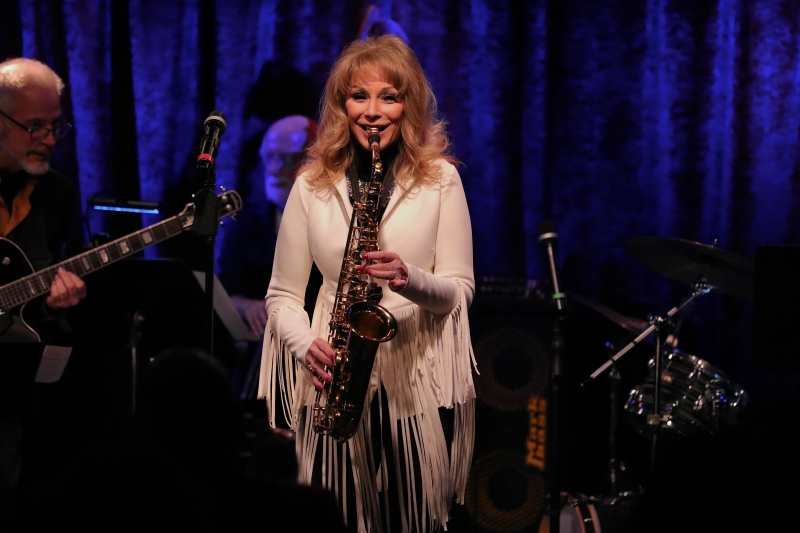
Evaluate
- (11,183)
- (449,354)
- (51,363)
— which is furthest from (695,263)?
(11,183)

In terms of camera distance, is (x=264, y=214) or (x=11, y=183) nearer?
(x=11, y=183)

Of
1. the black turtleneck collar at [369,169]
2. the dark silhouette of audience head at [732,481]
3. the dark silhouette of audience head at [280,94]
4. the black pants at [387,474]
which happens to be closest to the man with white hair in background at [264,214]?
the dark silhouette of audience head at [280,94]

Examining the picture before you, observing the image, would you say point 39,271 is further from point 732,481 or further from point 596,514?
point 732,481

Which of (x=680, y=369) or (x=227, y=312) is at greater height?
(x=227, y=312)

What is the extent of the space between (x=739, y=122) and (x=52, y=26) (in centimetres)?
371

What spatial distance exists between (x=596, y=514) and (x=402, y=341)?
150 centimetres

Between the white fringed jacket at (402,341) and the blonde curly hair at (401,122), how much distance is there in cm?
5

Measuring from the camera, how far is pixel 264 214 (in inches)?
196

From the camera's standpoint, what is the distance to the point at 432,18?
16.0 feet

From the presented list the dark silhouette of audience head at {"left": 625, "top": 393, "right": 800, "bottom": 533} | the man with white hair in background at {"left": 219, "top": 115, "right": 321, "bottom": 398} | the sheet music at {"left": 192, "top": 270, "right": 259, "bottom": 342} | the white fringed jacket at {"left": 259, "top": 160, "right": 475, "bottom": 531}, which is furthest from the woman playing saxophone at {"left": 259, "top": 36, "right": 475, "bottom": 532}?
the man with white hair in background at {"left": 219, "top": 115, "right": 321, "bottom": 398}

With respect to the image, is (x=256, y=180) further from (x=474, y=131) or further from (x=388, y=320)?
(x=388, y=320)

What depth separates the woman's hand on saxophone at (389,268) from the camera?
230 centimetres

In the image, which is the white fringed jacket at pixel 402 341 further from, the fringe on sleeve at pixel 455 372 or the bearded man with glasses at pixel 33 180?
the bearded man with glasses at pixel 33 180

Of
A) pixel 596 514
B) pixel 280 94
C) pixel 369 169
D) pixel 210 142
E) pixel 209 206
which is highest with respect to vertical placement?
A: pixel 280 94
